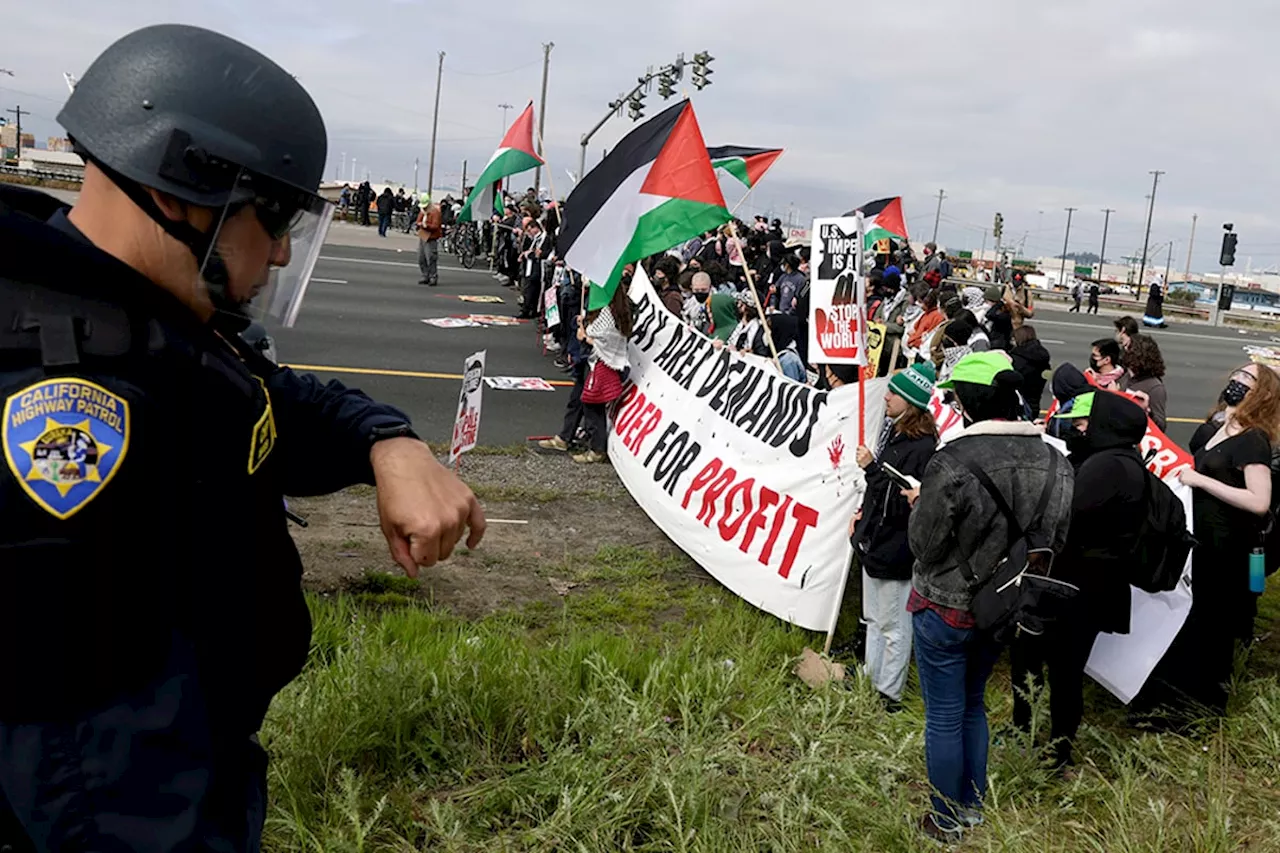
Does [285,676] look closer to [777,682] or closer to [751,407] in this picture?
[777,682]

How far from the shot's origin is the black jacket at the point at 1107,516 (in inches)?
175

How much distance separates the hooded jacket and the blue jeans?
17 cm

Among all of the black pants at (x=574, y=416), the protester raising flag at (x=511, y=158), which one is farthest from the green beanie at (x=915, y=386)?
the protester raising flag at (x=511, y=158)

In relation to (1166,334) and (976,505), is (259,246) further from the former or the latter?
(1166,334)

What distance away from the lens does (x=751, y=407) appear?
686 centimetres

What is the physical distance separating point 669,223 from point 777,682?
4.05 meters

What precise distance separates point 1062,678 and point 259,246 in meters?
4.16

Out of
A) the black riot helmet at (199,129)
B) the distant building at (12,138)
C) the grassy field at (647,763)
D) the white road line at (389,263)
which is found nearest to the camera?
the black riot helmet at (199,129)

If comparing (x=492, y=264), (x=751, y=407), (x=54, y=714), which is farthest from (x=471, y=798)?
(x=492, y=264)

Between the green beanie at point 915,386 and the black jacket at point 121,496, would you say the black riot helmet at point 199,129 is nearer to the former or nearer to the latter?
the black jacket at point 121,496

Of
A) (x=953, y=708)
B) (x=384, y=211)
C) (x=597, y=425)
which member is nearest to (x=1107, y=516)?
(x=953, y=708)

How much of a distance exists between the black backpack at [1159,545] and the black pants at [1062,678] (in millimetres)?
328

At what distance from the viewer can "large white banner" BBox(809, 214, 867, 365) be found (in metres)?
5.59

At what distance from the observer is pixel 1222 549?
5125 mm
